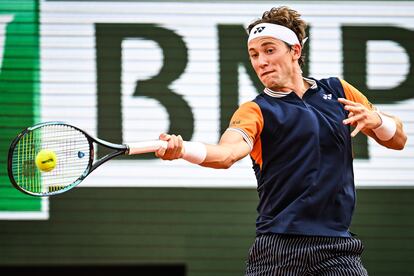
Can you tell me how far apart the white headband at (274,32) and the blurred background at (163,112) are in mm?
3592

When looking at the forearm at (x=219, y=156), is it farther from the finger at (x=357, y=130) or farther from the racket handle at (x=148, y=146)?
the finger at (x=357, y=130)

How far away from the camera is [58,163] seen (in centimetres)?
440

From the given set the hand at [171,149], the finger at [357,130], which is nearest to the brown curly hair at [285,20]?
the finger at [357,130]

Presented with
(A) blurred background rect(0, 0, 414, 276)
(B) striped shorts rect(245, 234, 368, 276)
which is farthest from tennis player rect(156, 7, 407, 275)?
(A) blurred background rect(0, 0, 414, 276)

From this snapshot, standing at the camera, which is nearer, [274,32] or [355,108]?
[355,108]

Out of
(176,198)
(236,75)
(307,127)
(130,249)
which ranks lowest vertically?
(130,249)

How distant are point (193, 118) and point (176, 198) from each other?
0.79 meters

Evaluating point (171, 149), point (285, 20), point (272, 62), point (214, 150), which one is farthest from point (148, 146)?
point (285, 20)

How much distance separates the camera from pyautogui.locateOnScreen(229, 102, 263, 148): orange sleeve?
160 inches

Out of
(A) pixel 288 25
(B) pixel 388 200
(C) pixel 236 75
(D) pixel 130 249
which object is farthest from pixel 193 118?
(A) pixel 288 25

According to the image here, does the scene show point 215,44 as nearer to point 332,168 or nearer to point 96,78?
point 96,78

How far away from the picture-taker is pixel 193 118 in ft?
26.5

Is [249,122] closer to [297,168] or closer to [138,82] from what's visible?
[297,168]

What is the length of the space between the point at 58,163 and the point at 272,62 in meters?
1.24
